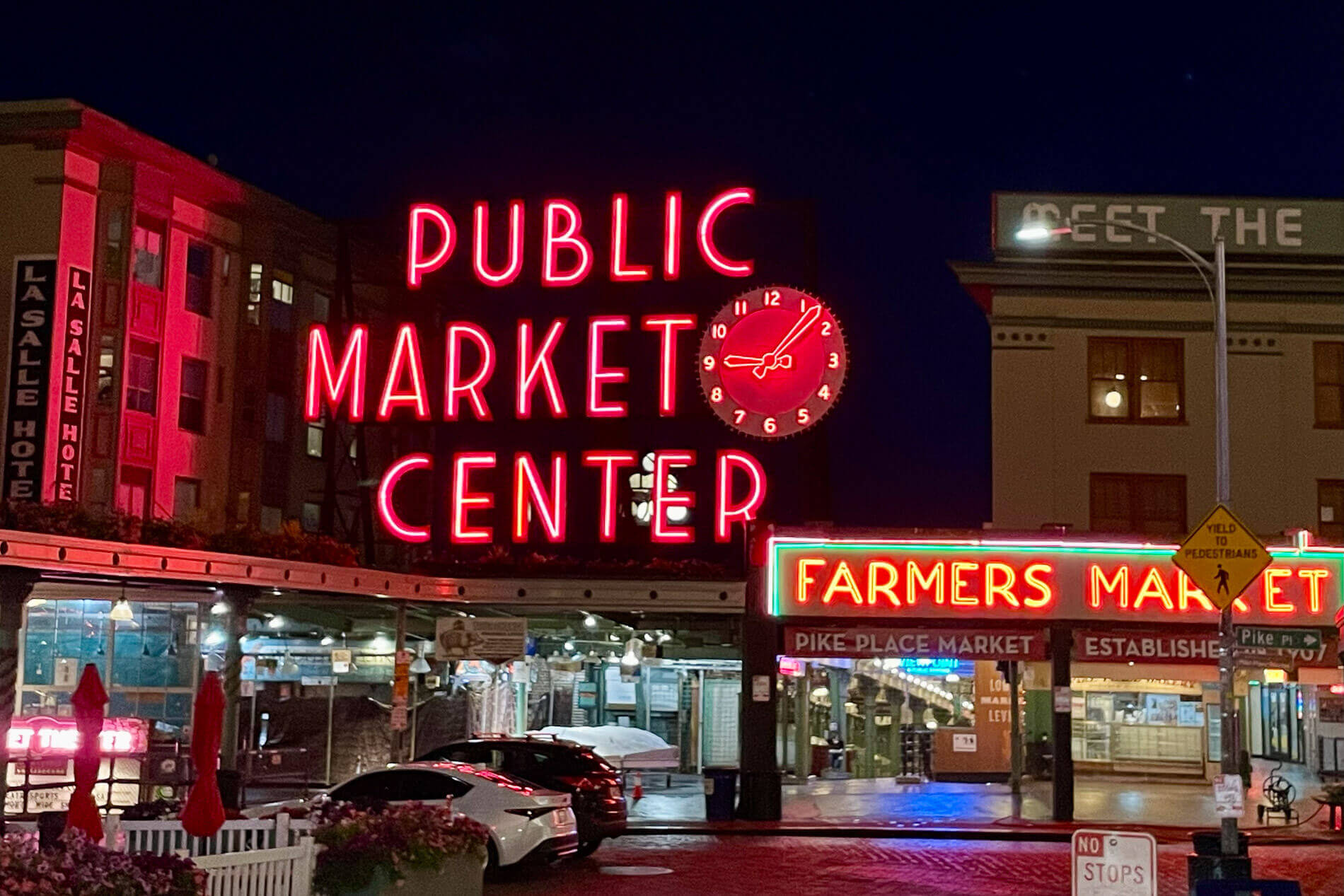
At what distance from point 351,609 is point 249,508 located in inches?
461

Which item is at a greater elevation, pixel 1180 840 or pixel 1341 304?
pixel 1341 304

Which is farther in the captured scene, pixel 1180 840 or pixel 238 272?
pixel 238 272

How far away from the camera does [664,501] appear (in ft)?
119

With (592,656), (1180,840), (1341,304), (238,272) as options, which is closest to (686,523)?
(592,656)

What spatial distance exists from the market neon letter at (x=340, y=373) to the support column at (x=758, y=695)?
436 inches

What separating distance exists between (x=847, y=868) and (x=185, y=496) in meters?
24.4

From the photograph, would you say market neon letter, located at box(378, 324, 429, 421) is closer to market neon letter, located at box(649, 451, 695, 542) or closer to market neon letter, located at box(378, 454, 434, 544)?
market neon letter, located at box(378, 454, 434, 544)

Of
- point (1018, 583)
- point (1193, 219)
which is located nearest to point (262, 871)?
point (1018, 583)

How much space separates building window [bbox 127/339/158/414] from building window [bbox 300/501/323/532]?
6.62m

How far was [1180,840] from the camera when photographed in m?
27.2

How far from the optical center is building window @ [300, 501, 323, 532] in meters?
46.0

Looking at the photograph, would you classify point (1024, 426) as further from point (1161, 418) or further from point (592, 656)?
point (592, 656)

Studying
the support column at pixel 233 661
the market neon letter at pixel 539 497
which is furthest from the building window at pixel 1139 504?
the support column at pixel 233 661

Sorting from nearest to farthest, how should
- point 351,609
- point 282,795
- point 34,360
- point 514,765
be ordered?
point 514,765 < point 282,795 < point 351,609 < point 34,360
